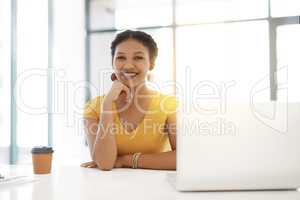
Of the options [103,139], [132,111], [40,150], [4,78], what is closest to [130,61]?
[132,111]

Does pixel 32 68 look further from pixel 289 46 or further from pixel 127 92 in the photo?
pixel 127 92

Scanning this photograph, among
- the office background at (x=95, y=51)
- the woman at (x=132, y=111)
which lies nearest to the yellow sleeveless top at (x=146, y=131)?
the woman at (x=132, y=111)

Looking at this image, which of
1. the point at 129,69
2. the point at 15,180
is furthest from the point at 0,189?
the point at 129,69

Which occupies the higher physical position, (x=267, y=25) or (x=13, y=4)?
(x=13, y=4)

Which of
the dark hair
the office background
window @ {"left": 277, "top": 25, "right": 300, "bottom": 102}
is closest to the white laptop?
the dark hair

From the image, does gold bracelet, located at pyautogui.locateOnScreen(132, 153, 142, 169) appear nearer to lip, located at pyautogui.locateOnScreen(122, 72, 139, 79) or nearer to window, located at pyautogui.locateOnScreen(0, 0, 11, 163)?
lip, located at pyautogui.locateOnScreen(122, 72, 139, 79)

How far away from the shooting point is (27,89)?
4.38 metres

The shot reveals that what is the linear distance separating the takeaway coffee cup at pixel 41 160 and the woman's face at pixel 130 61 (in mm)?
587

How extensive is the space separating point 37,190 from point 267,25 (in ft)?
13.1

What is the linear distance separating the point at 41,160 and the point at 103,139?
0.32 m

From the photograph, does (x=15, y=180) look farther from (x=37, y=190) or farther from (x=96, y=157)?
(x=96, y=157)

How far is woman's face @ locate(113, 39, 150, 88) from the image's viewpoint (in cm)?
159

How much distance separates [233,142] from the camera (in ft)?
2.63

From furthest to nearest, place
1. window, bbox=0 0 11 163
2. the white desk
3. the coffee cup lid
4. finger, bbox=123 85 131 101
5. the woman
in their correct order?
window, bbox=0 0 11 163, finger, bbox=123 85 131 101, the woman, the coffee cup lid, the white desk
